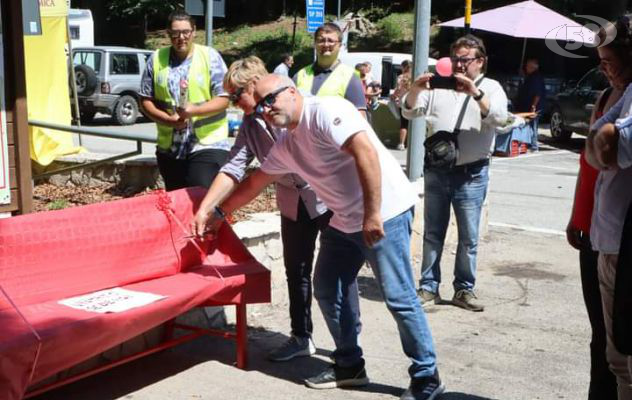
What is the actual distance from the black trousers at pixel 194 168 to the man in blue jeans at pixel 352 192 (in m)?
0.92

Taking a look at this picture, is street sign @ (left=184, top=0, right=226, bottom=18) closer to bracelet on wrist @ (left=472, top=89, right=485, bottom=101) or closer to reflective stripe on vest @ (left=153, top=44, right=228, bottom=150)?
reflective stripe on vest @ (left=153, top=44, right=228, bottom=150)

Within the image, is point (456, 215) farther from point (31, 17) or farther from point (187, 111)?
point (31, 17)

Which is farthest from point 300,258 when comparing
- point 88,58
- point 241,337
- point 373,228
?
point 88,58

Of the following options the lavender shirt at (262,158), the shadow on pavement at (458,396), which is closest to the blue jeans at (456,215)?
the lavender shirt at (262,158)

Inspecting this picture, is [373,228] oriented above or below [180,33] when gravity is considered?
below

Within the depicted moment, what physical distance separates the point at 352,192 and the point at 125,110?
18260 millimetres

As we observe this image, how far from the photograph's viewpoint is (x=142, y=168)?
7.99 metres

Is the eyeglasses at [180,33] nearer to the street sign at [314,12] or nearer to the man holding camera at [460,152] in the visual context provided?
the man holding camera at [460,152]

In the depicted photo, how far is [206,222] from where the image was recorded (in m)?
4.56

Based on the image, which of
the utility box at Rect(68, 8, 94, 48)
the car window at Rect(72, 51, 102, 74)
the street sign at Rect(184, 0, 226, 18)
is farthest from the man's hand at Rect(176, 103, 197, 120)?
the utility box at Rect(68, 8, 94, 48)

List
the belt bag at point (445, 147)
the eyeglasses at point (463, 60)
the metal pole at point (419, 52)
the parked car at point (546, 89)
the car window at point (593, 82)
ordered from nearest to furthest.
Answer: the eyeglasses at point (463, 60) < the belt bag at point (445, 147) < the metal pole at point (419, 52) < the car window at point (593, 82) < the parked car at point (546, 89)

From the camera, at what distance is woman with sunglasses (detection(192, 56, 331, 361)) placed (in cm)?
435

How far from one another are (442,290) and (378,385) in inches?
81.3

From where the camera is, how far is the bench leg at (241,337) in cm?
475
